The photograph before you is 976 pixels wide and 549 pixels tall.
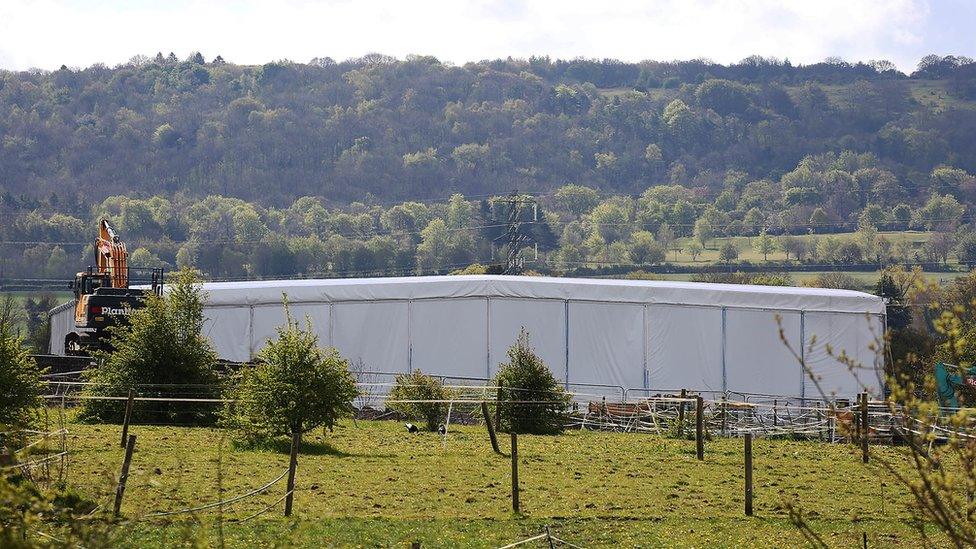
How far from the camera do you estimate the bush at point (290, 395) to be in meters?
28.1

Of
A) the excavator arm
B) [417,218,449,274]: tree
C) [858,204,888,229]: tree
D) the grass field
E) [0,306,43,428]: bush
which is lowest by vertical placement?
the grass field

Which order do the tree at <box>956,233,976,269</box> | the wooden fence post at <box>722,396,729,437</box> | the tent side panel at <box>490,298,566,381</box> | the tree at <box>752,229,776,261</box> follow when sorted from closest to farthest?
the wooden fence post at <box>722,396,729,437</box> → the tent side panel at <box>490,298,566,381</box> → the tree at <box>956,233,976,269</box> → the tree at <box>752,229,776,261</box>

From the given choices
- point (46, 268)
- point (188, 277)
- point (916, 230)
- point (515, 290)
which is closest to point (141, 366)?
point (188, 277)

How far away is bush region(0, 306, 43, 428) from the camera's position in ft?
83.9

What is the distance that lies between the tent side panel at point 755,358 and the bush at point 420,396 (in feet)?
35.5

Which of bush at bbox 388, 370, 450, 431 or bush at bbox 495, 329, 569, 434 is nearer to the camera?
bush at bbox 495, 329, 569, 434

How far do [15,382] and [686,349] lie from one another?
2426 centimetres

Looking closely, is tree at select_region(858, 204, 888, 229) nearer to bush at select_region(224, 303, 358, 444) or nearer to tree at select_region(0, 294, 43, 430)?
bush at select_region(224, 303, 358, 444)

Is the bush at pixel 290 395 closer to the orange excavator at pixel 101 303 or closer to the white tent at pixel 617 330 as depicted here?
the orange excavator at pixel 101 303

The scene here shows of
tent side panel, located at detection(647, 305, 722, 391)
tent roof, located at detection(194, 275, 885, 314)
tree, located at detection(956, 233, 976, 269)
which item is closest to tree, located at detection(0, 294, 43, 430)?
tent roof, located at detection(194, 275, 885, 314)

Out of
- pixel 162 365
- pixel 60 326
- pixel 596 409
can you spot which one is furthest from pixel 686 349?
pixel 60 326

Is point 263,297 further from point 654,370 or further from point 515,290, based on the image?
point 654,370

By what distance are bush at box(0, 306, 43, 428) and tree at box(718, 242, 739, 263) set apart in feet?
475

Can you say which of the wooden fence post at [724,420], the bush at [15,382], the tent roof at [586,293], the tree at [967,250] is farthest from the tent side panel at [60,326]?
the tree at [967,250]
